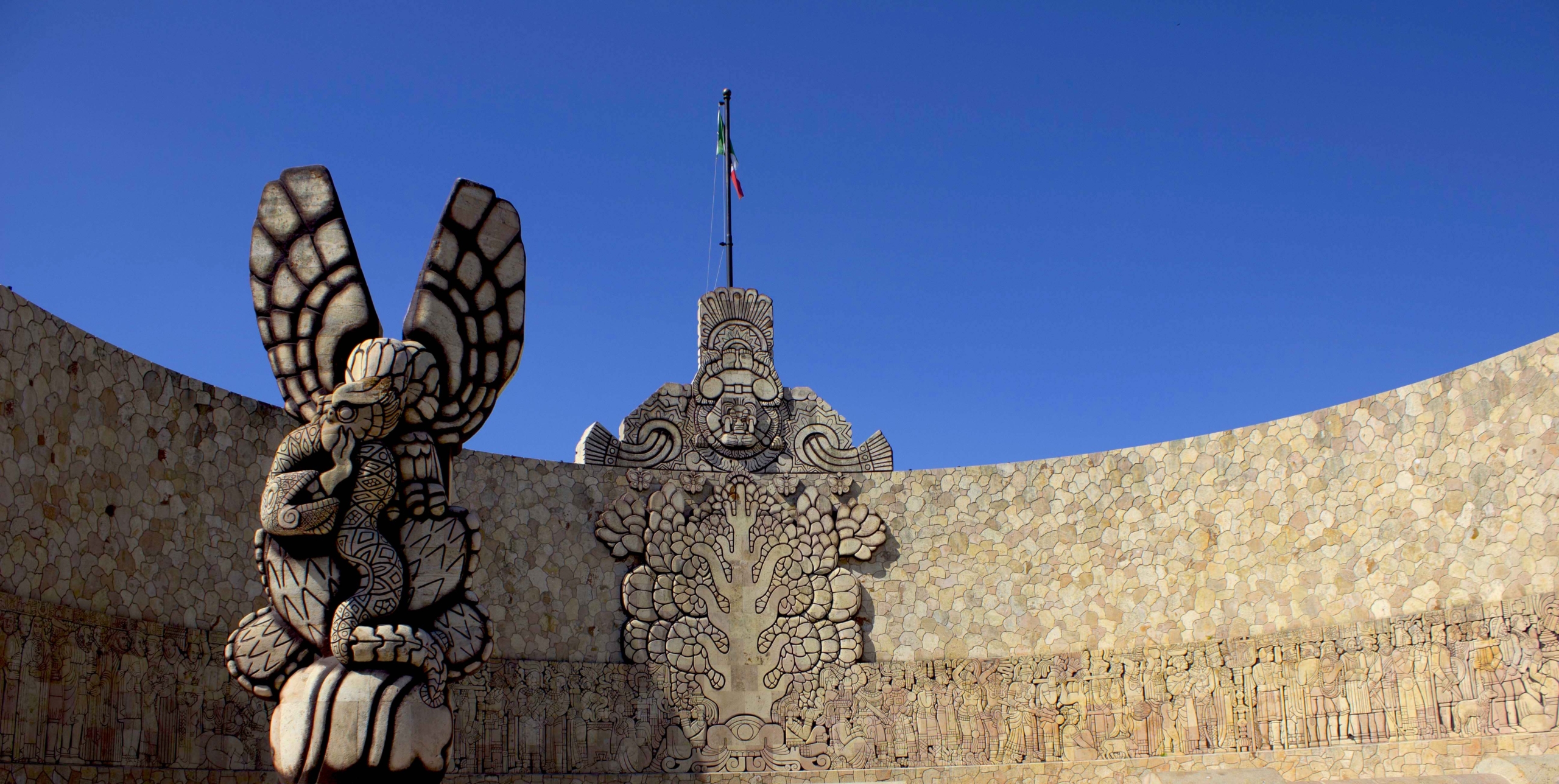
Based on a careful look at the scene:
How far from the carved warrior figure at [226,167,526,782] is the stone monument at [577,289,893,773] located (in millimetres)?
5738

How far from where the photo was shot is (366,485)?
21.3 feet

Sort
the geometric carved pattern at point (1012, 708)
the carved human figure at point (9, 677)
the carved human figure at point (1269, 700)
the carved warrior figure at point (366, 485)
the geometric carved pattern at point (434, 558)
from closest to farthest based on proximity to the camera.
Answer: the carved warrior figure at point (366, 485) → the geometric carved pattern at point (434, 558) → the carved human figure at point (9, 677) → the geometric carved pattern at point (1012, 708) → the carved human figure at point (1269, 700)

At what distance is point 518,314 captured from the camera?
23.6 feet

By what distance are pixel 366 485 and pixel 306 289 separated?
107cm

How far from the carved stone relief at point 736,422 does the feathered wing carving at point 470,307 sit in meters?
5.80

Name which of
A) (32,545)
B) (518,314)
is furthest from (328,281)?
(32,545)

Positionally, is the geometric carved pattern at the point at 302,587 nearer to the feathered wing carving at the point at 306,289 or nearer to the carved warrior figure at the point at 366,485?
the carved warrior figure at the point at 366,485

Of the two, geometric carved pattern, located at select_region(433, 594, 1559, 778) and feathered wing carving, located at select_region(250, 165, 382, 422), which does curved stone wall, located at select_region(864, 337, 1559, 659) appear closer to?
geometric carved pattern, located at select_region(433, 594, 1559, 778)

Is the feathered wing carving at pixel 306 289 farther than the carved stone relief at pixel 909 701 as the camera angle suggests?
No

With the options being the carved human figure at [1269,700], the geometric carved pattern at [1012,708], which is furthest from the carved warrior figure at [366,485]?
the carved human figure at [1269,700]

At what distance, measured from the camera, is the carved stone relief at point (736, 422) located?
13031 mm

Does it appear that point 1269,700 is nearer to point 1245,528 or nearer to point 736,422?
point 1245,528

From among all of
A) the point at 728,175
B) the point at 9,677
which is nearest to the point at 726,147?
the point at 728,175

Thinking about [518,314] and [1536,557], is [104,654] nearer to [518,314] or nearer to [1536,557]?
[518,314]
